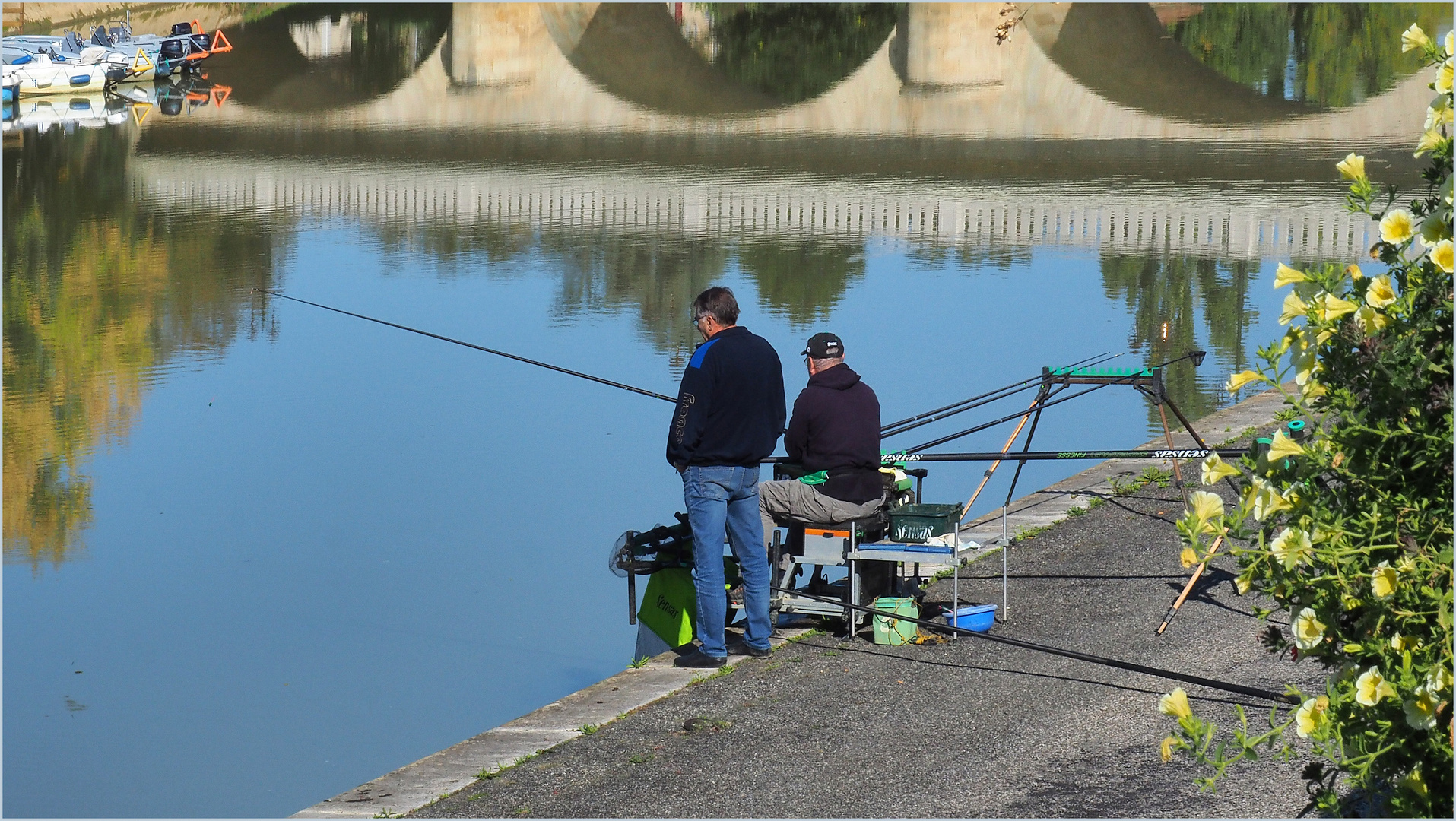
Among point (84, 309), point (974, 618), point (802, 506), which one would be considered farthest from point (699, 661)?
point (84, 309)

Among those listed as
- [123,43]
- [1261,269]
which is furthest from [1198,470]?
[123,43]

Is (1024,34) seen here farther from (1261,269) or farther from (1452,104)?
(1452,104)

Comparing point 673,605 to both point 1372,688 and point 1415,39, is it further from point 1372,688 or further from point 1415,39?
point 1415,39

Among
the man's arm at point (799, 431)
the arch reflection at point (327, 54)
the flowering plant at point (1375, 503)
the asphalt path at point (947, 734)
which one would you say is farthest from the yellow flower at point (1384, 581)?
the arch reflection at point (327, 54)

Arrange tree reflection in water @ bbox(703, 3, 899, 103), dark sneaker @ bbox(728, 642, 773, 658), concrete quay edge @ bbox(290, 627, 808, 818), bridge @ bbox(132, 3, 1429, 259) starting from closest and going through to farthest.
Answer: concrete quay edge @ bbox(290, 627, 808, 818)
dark sneaker @ bbox(728, 642, 773, 658)
bridge @ bbox(132, 3, 1429, 259)
tree reflection in water @ bbox(703, 3, 899, 103)

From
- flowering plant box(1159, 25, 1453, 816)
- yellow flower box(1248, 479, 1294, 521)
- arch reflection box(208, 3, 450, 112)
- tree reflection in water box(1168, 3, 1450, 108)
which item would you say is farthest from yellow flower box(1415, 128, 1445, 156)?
arch reflection box(208, 3, 450, 112)

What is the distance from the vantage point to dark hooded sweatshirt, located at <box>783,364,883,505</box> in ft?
20.1

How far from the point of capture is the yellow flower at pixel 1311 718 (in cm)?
270

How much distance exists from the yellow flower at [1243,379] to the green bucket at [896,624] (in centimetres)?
318

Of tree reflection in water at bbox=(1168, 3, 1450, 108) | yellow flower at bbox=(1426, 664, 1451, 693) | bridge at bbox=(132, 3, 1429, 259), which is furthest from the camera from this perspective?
tree reflection in water at bbox=(1168, 3, 1450, 108)

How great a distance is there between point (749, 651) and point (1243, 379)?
339 cm

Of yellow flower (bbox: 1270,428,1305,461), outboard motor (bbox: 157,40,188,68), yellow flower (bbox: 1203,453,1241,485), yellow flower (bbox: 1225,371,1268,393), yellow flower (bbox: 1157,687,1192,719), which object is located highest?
outboard motor (bbox: 157,40,188,68)

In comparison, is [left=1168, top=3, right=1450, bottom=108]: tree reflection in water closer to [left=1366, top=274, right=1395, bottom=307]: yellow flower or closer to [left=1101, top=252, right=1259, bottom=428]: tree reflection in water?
[left=1101, top=252, right=1259, bottom=428]: tree reflection in water

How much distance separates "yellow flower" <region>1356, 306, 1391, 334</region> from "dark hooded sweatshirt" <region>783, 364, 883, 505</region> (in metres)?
3.49
